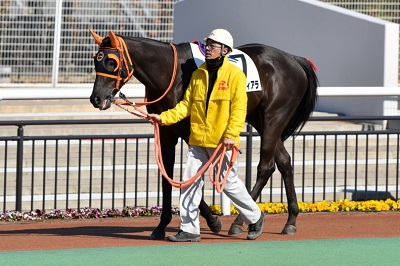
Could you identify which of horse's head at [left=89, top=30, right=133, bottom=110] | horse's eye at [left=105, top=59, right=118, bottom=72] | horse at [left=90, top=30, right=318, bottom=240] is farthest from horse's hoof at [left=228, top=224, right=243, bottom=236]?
horse's eye at [left=105, top=59, right=118, bottom=72]

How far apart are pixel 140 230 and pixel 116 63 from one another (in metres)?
1.96

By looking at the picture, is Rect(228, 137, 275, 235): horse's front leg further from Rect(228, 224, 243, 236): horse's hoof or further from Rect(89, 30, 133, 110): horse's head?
Rect(89, 30, 133, 110): horse's head

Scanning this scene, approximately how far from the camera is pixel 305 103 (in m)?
10.5

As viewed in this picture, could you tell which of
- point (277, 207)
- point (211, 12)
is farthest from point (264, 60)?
point (211, 12)

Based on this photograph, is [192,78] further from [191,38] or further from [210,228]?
[191,38]

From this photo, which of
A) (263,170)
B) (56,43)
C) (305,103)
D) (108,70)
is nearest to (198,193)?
(263,170)

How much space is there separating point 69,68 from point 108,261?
11.7 m

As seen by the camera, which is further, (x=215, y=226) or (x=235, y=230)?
(x=215, y=226)

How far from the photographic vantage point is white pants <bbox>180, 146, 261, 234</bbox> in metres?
9.22

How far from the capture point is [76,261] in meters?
8.43

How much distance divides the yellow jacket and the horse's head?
47cm

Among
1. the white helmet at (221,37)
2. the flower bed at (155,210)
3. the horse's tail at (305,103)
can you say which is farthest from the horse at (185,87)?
the flower bed at (155,210)

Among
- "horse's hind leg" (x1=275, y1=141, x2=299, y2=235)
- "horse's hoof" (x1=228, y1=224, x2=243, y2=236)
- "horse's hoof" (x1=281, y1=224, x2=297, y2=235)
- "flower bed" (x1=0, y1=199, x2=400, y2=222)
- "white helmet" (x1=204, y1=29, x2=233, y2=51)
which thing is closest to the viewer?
"white helmet" (x1=204, y1=29, x2=233, y2=51)

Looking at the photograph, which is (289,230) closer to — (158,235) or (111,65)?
(158,235)
